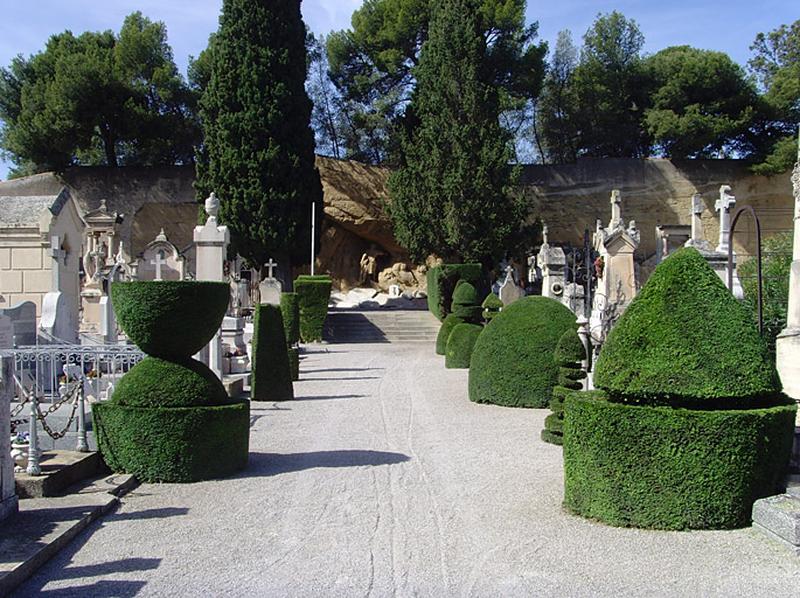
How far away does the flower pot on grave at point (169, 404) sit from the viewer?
7105mm

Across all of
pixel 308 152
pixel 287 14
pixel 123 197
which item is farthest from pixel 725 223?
pixel 123 197

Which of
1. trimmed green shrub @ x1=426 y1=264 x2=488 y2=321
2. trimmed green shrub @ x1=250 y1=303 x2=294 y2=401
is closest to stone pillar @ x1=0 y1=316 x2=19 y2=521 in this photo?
trimmed green shrub @ x1=250 y1=303 x2=294 y2=401

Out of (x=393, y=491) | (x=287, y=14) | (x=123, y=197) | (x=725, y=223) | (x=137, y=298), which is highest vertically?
(x=287, y=14)

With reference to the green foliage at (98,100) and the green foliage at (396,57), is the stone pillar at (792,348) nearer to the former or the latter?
the green foliage at (396,57)

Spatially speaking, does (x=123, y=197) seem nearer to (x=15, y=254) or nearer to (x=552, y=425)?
(x=15, y=254)

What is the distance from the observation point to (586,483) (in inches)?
233

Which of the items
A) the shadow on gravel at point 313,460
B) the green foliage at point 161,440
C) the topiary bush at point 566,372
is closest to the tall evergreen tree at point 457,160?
the topiary bush at point 566,372

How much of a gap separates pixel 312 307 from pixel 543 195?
17.4 meters

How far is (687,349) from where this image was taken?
18.9ft

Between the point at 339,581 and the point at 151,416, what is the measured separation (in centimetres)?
303

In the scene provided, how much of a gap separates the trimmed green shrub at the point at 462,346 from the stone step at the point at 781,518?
12.5 m

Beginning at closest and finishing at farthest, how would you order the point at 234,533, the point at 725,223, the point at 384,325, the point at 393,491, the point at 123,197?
1. the point at 234,533
2. the point at 393,491
3. the point at 725,223
4. the point at 384,325
5. the point at 123,197

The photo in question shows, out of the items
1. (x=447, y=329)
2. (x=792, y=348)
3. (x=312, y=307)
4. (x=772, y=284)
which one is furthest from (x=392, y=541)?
(x=312, y=307)

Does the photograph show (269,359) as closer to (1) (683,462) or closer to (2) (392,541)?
(2) (392,541)
